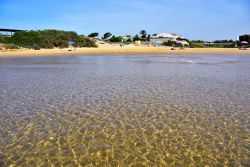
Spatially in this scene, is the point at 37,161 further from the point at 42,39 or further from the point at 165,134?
the point at 42,39

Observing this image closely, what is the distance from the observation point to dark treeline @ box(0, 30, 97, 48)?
6356 centimetres

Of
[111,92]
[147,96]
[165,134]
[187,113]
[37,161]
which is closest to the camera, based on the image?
[37,161]

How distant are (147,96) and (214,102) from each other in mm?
2998

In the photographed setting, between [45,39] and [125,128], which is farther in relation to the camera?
[45,39]

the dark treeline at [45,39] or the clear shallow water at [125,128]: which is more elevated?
the dark treeline at [45,39]

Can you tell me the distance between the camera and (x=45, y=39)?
66.4 meters

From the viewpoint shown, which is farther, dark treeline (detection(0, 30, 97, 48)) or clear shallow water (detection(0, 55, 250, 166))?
dark treeline (detection(0, 30, 97, 48))

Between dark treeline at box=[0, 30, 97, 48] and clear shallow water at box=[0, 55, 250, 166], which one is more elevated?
dark treeline at box=[0, 30, 97, 48]

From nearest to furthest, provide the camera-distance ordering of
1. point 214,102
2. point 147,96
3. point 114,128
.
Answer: point 114,128, point 214,102, point 147,96

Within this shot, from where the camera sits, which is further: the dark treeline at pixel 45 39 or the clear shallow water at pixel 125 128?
the dark treeline at pixel 45 39

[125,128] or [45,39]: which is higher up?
[45,39]

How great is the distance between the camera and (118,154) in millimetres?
5555

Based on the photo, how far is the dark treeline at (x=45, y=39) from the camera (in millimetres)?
63562

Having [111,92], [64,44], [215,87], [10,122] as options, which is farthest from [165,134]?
[64,44]
